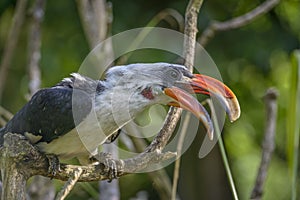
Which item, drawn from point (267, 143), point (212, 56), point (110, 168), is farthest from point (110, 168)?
point (212, 56)

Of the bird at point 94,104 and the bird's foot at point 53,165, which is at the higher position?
the bird at point 94,104

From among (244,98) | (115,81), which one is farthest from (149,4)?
(115,81)

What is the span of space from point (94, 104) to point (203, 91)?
37cm

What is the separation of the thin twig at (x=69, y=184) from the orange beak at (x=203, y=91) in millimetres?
363

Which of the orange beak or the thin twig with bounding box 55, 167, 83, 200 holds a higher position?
the orange beak

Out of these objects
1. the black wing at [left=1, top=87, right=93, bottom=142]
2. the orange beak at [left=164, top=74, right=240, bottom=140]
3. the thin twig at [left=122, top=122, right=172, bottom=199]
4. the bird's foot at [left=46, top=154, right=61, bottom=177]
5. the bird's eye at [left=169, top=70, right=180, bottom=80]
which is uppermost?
the bird's eye at [left=169, top=70, right=180, bottom=80]

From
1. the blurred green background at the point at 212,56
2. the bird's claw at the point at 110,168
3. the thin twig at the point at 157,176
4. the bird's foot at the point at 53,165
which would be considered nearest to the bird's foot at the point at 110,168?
the bird's claw at the point at 110,168

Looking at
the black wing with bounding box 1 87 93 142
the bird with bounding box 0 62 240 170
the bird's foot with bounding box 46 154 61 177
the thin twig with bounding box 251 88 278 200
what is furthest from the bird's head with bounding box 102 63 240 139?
the thin twig with bounding box 251 88 278 200

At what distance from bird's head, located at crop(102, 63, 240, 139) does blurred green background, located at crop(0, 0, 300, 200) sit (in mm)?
1445

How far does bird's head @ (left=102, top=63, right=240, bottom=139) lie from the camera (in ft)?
6.47

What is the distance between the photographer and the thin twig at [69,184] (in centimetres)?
179

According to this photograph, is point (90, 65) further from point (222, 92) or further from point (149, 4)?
point (222, 92)

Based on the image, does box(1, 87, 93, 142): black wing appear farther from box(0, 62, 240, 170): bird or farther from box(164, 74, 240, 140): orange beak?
box(164, 74, 240, 140): orange beak

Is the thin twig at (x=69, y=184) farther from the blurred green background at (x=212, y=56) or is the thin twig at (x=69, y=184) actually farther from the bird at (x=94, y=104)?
the blurred green background at (x=212, y=56)
